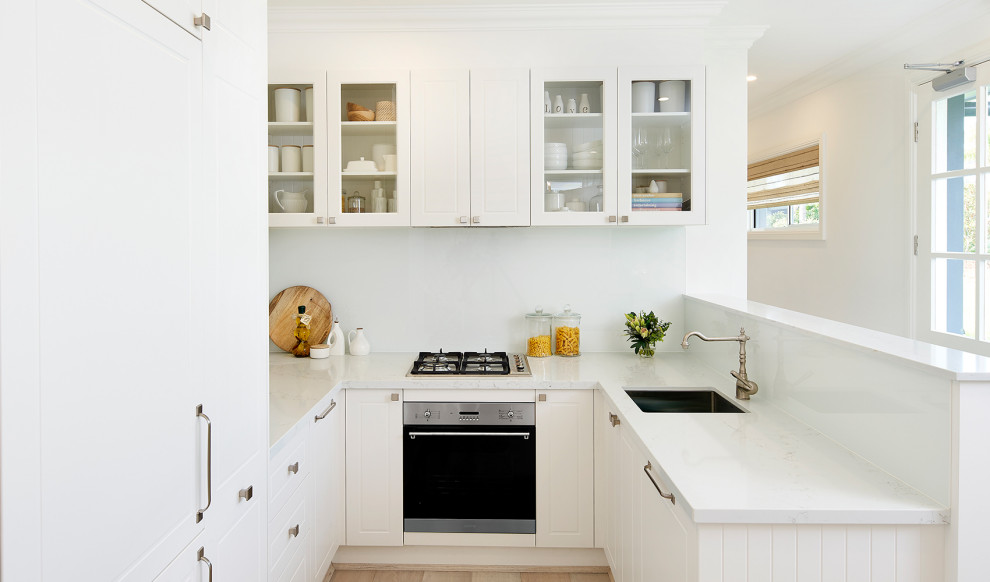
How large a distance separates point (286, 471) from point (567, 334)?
1521 mm

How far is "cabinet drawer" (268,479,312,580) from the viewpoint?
180cm

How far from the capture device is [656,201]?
282cm

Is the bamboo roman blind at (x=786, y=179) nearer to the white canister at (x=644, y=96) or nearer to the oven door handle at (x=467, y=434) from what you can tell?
the white canister at (x=644, y=96)

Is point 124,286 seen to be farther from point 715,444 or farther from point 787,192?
point 787,192

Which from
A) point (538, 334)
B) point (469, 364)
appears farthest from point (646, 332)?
point (469, 364)

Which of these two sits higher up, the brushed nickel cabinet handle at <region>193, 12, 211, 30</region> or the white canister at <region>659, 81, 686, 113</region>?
the white canister at <region>659, 81, 686, 113</region>

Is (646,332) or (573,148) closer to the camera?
(573,148)

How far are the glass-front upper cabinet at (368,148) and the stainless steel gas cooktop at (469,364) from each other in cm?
66

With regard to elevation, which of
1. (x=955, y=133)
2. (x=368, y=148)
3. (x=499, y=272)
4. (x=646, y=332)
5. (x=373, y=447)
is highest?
(x=955, y=133)

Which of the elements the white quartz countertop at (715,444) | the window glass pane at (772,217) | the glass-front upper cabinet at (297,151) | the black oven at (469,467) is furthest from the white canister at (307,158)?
the window glass pane at (772,217)

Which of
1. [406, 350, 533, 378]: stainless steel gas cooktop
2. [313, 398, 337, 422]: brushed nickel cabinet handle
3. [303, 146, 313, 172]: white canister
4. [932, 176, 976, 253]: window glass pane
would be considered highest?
[303, 146, 313, 172]: white canister

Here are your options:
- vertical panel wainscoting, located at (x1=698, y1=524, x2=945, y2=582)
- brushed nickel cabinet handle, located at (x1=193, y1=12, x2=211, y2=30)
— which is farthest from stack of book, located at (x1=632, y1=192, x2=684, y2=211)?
brushed nickel cabinet handle, located at (x1=193, y1=12, x2=211, y2=30)

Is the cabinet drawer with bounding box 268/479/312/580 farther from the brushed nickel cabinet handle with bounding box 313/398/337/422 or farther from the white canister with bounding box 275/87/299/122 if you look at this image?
the white canister with bounding box 275/87/299/122

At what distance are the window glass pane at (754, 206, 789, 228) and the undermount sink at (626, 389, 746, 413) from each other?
302 cm
